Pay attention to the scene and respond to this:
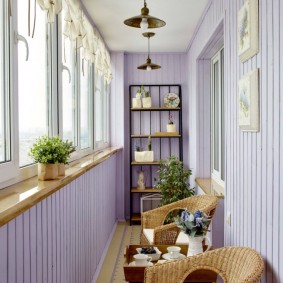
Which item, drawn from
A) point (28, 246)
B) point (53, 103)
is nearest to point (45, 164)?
point (28, 246)

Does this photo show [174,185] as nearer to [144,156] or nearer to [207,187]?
[144,156]

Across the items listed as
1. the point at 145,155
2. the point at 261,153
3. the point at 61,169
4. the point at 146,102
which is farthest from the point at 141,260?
the point at 146,102

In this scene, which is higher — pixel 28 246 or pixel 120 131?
pixel 120 131

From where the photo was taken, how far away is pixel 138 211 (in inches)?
250

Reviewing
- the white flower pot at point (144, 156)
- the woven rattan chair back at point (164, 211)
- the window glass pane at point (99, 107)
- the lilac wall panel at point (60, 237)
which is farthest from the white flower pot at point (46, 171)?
the white flower pot at point (144, 156)

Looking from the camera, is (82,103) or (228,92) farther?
(82,103)

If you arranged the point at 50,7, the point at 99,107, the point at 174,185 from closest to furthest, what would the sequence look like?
the point at 50,7 → the point at 174,185 → the point at 99,107

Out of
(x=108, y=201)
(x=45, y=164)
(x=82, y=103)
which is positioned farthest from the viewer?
(x=108, y=201)

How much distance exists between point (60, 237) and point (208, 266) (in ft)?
3.01

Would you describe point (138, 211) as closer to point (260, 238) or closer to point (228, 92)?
point (228, 92)

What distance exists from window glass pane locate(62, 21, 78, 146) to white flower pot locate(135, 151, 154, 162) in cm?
232

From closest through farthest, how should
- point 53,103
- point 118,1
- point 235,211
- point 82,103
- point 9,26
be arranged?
point 9,26
point 235,211
point 53,103
point 118,1
point 82,103

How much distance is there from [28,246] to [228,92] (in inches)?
72.3

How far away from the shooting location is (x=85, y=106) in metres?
4.37
